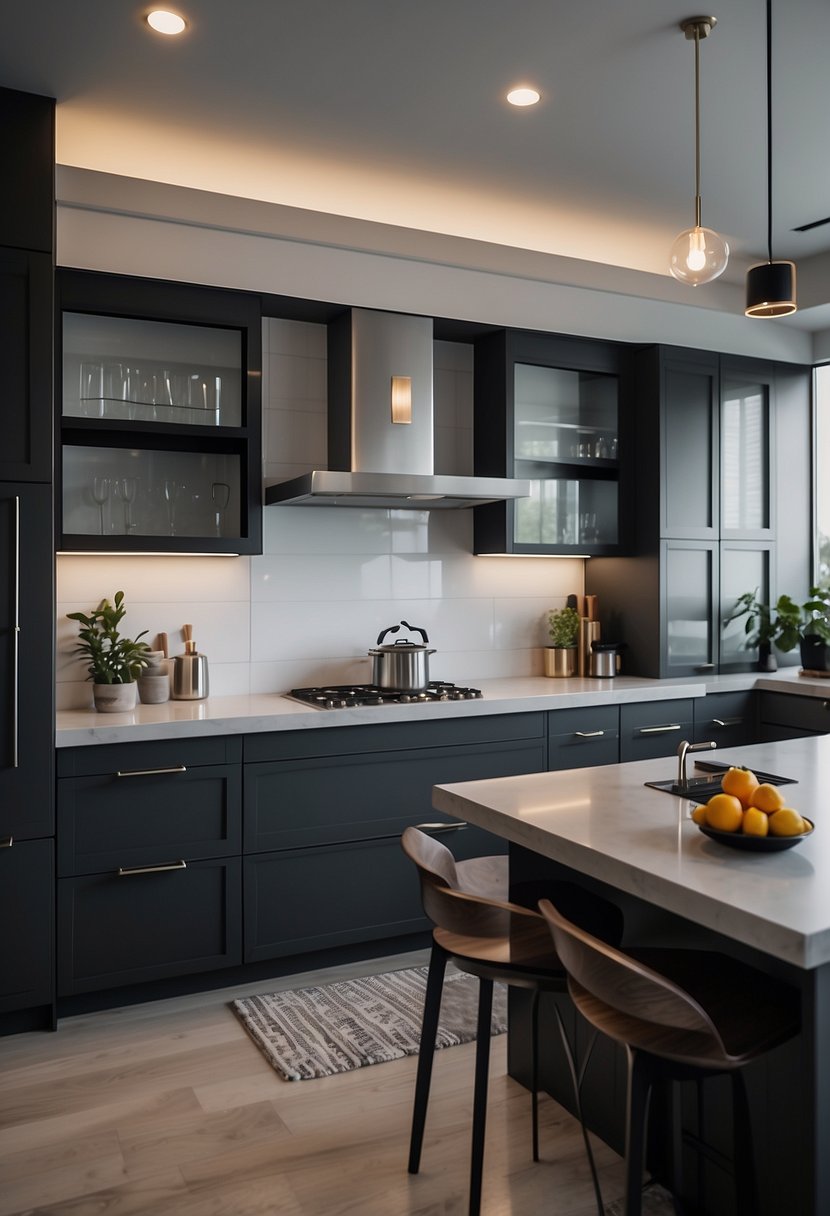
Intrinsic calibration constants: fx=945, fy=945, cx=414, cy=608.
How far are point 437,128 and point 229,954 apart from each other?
292 centimetres

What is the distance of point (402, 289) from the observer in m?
3.86

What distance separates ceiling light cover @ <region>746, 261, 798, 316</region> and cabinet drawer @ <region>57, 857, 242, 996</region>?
2.34m

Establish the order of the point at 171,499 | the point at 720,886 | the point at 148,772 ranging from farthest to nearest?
A: the point at 171,499, the point at 148,772, the point at 720,886

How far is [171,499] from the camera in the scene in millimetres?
3523

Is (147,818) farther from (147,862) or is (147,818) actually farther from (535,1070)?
(535,1070)

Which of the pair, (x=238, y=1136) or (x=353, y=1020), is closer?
(x=238, y=1136)

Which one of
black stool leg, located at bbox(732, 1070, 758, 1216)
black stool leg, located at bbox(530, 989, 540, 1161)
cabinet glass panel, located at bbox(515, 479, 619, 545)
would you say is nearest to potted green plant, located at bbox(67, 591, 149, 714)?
cabinet glass panel, located at bbox(515, 479, 619, 545)

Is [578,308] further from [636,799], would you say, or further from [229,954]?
[229,954]

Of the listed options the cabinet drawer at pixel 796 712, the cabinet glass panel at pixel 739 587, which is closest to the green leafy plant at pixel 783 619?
the cabinet glass panel at pixel 739 587

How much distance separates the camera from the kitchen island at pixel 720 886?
4.77 feet

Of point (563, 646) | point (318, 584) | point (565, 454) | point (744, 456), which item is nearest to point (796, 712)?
point (563, 646)

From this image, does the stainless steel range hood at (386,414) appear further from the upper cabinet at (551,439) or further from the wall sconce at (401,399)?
the upper cabinet at (551,439)

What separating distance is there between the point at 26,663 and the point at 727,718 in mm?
2948

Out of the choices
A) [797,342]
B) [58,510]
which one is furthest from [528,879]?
[797,342]
